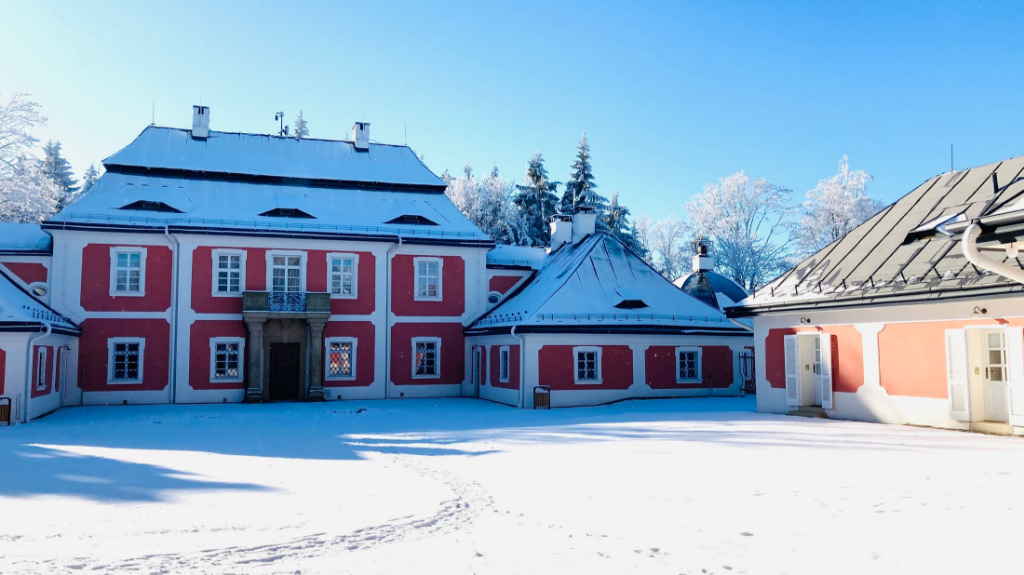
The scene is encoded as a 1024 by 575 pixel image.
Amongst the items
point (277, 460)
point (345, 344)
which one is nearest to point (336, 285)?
point (345, 344)

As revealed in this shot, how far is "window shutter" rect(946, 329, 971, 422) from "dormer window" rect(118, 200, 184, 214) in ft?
77.4

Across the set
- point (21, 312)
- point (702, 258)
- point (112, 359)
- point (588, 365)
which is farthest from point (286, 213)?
point (702, 258)

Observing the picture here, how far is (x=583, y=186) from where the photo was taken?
5281cm

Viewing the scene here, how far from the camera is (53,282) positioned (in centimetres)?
2520

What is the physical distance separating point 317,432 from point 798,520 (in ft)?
39.2

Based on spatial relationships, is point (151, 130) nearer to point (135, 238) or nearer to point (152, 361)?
point (135, 238)

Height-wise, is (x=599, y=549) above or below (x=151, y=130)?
below

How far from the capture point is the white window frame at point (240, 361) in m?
26.5

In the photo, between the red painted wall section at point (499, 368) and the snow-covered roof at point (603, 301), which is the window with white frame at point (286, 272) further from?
the red painted wall section at point (499, 368)

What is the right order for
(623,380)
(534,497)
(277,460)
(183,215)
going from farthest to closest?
1. (183,215)
2. (623,380)
3. (277,460)
4. (534,497)

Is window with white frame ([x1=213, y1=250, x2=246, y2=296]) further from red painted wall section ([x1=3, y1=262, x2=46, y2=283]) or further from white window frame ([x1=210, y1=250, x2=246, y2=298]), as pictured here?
red painted wall section ([x1=3, y1=262, x2=46, y2=283])

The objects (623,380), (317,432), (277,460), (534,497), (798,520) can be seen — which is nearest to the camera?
(798,520)

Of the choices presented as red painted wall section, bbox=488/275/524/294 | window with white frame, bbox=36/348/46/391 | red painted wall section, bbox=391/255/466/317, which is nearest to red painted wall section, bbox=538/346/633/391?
red painted wall section, bbox=391/255/466/317

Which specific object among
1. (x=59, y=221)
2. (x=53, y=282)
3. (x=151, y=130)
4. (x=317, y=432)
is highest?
(x=151, y=130)
